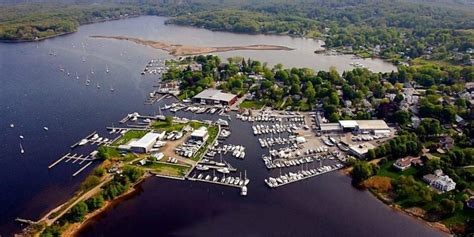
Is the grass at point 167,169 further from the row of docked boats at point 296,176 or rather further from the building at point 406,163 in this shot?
the building at point 406,163

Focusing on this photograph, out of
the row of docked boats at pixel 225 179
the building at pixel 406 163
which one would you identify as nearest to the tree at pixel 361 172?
the building at pixel 406 163

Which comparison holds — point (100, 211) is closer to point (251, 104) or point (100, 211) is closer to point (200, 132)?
point (200, 132)

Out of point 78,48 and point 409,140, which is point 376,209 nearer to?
point 409,140

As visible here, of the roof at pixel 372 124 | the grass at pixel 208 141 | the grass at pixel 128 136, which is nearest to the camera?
the grass at pixel 208 141

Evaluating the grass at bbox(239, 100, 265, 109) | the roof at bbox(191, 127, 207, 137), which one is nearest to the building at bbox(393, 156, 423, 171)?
the roof at bbox(191, 127, 207, 137)

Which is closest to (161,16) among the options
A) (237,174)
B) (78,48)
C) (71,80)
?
(78,48)

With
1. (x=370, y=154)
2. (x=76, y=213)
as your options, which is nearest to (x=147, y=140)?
(x=76, y=213)

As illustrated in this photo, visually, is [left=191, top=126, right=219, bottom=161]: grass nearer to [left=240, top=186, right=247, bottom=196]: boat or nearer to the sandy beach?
[left=240, top=186, right=247, bottom=196]: boat
